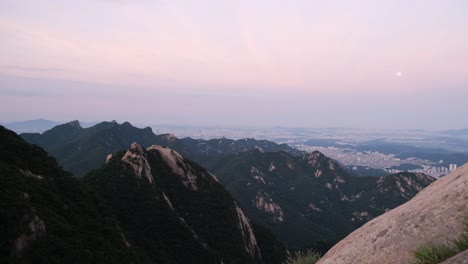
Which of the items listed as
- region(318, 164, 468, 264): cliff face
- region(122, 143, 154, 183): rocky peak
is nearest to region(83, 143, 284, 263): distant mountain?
region(122, 143, 154, 183): rocky peak

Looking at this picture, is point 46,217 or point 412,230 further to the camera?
point 46,217

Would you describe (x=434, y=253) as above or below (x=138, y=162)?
above

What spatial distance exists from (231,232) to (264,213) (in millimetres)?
94246

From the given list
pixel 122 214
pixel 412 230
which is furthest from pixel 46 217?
pixel 412 230

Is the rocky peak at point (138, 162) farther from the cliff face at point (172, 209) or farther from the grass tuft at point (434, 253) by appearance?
the grass tuft at point (434, 253)

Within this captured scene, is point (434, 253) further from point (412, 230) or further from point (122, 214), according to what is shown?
point (122, 214)

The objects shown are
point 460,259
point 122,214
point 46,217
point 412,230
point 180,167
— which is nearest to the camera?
point 460,259

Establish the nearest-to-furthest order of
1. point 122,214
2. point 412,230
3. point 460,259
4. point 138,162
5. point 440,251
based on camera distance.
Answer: point 460,259 → point 440,251 → point 412,230 → point 122,214 → point 138,162

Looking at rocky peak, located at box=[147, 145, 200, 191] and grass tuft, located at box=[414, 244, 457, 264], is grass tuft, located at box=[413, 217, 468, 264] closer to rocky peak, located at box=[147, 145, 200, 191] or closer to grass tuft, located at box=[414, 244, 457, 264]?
grass tuft, located at box=[414, 244, 457, 264]

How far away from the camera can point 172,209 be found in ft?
246

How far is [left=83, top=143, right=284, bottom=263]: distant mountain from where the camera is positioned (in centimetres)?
6519

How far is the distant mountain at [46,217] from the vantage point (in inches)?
1210

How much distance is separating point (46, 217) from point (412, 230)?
1561 inches

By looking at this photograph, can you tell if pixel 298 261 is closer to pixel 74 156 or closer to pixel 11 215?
pixel 11 215
